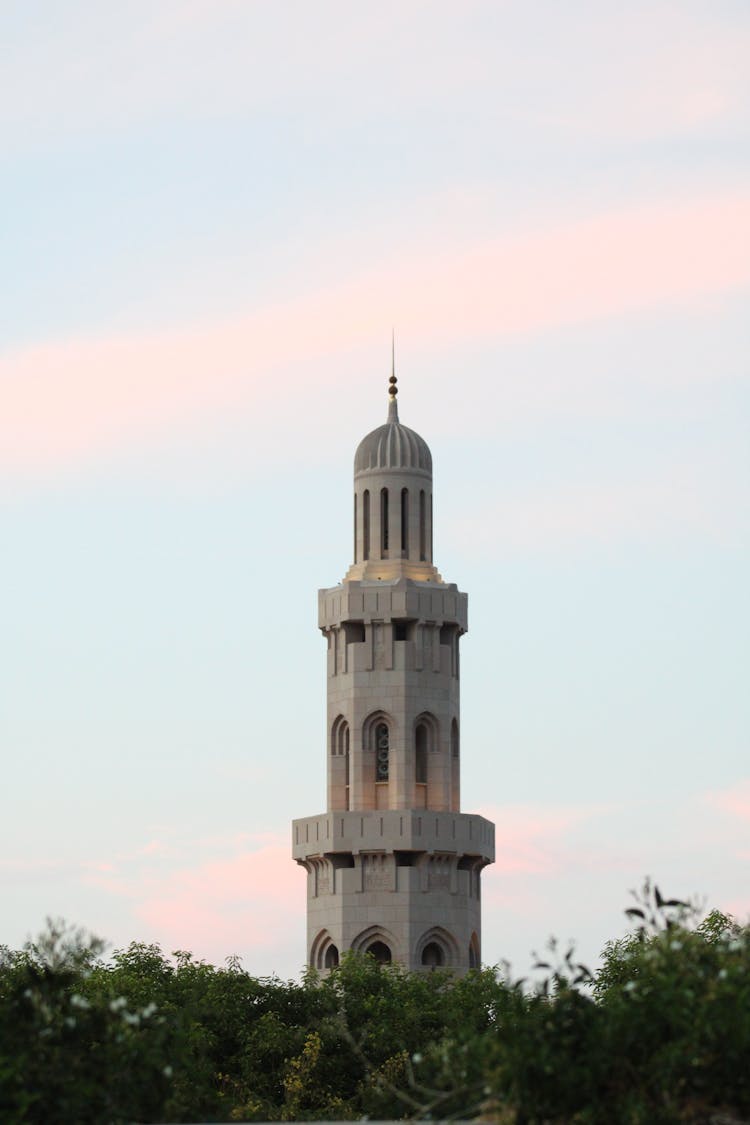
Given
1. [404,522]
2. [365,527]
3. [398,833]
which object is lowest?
[398,833]

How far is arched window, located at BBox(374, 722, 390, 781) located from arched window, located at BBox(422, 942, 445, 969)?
288 inches

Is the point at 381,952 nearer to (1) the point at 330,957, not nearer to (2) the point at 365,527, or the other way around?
(1) the point at 330,957

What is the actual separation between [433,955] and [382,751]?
8.87 metres

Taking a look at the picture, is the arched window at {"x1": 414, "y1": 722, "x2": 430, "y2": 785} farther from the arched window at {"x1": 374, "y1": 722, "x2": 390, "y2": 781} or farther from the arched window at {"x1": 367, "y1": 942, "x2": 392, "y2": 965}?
the arched window at {"x1": 367, "y1": 942, "x2": 392, "y2": 965}

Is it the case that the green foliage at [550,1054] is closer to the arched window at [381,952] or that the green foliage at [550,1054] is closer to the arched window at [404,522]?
the arched window at [381,952]

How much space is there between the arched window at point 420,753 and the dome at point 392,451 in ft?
36.6

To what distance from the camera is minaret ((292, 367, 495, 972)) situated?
11112cm

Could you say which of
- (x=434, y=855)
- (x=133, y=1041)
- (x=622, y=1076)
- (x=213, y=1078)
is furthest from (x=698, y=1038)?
(x=434, y=855)

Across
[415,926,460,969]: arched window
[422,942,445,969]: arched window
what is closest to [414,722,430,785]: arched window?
[415,926,460,969]: arched window

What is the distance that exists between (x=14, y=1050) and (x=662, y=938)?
30.3 ft

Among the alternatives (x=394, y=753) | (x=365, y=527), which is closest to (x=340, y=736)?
(x=394, y=753)

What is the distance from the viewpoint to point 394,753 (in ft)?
371

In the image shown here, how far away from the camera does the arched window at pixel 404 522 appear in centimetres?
11512

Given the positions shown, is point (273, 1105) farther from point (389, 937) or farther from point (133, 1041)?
point (133, 1041)
